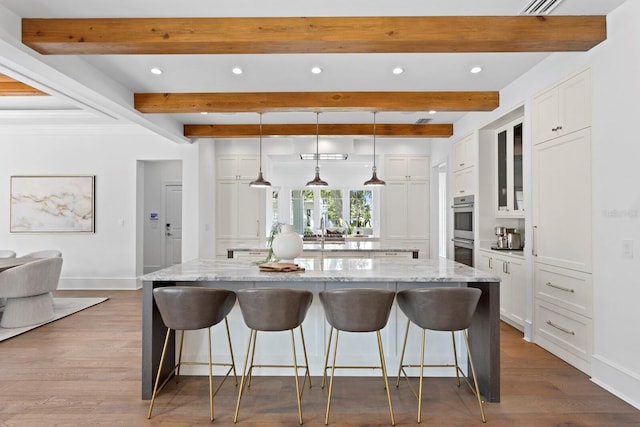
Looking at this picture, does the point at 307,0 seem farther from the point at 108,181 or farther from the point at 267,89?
the point at 108,181

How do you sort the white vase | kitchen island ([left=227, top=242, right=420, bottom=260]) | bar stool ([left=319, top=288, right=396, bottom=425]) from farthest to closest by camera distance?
kitchen island ([left=227, top=242, right=420, bottom=260]) < the white vase < bar stool ([left=319, top=288, right=396, bottom=425])

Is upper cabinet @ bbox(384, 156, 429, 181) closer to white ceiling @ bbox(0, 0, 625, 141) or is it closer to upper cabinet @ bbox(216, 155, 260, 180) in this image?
upper cabinet @ bbox(216, 155, 260, 180)

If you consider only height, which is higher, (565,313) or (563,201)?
(563,201)

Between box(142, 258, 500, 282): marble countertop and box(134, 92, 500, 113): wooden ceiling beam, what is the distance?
2150 mm

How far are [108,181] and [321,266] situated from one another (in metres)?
5.02

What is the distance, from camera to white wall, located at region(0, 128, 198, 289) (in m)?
6.20

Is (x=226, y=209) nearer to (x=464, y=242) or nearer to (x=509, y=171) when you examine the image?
(x=464, y=242)

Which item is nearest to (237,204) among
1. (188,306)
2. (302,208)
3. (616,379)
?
(302,208)

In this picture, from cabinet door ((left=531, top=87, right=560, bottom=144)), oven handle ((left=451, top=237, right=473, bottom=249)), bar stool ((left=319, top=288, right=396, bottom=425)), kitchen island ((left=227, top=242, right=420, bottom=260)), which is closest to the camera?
bar stool ((left=319, top=288, right=396, bottom=425))

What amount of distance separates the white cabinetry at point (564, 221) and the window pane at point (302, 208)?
5.85 metres

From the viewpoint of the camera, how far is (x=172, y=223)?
7.59 metres

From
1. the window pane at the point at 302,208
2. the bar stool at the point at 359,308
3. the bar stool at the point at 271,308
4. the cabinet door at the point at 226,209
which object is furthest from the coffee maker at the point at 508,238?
the window pane at the point at 302,208

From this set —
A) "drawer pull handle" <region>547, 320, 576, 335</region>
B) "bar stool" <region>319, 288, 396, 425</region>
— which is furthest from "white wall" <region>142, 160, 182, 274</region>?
"drawer pull handle" <region>547, 320, 576, 335</region>

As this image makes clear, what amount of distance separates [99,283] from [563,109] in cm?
686
